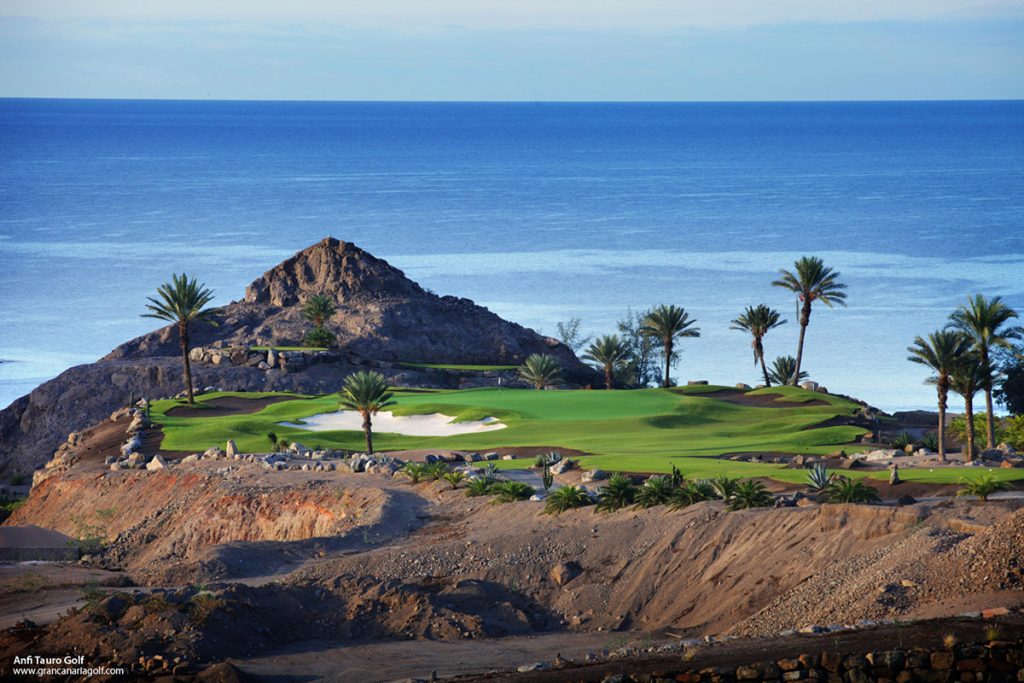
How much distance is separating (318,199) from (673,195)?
44.2m

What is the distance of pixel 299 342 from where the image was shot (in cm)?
6481

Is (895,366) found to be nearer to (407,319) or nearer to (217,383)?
(407,319)

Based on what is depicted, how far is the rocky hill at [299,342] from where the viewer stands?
5803cm

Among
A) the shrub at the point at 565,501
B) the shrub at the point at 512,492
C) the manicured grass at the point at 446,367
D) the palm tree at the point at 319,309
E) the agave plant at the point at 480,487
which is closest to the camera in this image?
the shrub at the point at 565,501

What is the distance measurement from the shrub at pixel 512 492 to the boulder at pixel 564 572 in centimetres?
471

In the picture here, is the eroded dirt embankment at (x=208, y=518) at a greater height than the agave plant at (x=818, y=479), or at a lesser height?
lesser

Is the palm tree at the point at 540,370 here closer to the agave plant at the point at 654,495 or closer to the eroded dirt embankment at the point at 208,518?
the eroded dirt embankment at the point at 208,518

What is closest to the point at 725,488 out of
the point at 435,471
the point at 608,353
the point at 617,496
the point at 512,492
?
the point at 617,496

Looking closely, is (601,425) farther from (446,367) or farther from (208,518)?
(446,367)

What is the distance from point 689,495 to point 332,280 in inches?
1762

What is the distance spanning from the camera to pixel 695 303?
10225 centimetres

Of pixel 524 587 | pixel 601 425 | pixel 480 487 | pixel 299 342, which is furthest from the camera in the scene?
pixel 299 342

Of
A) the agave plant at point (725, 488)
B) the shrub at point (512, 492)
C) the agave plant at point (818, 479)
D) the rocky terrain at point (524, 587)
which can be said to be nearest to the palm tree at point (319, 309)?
the rocky terrain at point (524, 587)

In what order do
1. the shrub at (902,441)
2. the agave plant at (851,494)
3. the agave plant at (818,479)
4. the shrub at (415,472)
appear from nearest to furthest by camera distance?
the agave plant at (851,494) → the agave plant at (818,479) → the shrub at (415,472) → the shrub at (902,441)
